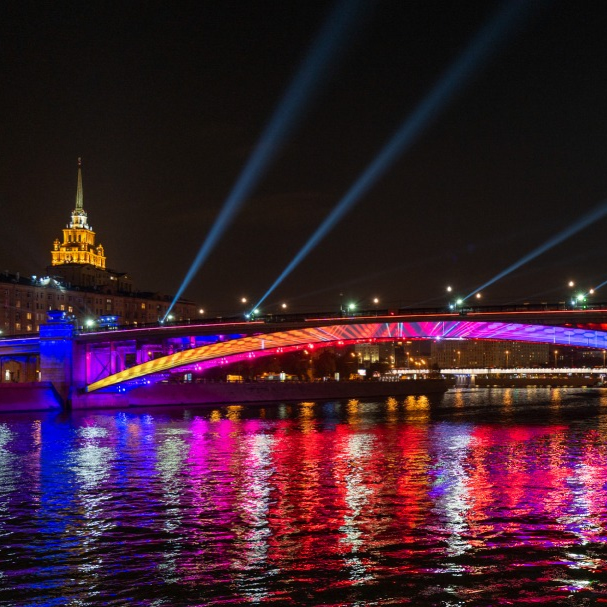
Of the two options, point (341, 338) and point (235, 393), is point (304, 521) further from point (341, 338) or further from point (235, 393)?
point (235, 393)

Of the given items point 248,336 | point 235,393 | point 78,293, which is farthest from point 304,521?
point 78,293

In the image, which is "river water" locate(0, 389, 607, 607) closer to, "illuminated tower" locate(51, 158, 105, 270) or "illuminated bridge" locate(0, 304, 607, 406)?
"illuminated bridge" locate(0, 304, 607, 406)

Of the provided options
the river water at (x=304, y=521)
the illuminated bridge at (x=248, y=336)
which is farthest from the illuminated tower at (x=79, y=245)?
the river water at (x=304, y=521)

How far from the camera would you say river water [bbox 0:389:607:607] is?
1764 centimetres

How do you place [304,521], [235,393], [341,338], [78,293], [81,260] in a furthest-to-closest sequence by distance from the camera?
[81,260], [78,293], [235,393], [341,338], [304,521]

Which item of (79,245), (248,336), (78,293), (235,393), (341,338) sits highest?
(79,245)

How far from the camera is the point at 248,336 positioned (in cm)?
7419

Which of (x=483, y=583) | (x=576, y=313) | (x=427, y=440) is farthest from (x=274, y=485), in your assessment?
(x=576, y=313)

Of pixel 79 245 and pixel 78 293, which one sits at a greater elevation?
pixel 79 245

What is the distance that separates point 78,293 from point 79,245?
3800 cm

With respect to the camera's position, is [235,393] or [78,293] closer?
[235,393]

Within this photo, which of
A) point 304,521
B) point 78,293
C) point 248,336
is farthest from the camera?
point 78,293

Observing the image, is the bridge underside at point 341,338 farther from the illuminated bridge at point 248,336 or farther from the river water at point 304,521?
the river water at point 304,521

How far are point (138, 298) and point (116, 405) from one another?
267ft
